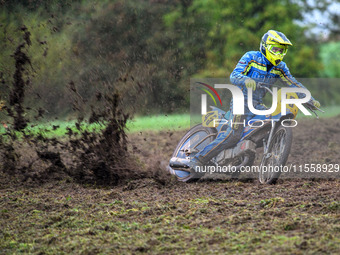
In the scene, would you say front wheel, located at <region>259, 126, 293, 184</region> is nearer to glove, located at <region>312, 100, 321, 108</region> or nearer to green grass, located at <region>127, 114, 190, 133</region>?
glove, located at <region>312, 100, 321, 108</region>

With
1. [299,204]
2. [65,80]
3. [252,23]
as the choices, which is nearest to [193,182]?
[299,204]

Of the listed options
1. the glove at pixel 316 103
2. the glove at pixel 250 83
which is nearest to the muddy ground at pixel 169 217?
the glove at pixel 316 103

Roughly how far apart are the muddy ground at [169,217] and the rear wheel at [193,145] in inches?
9.2

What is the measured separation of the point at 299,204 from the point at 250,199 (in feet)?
2.40

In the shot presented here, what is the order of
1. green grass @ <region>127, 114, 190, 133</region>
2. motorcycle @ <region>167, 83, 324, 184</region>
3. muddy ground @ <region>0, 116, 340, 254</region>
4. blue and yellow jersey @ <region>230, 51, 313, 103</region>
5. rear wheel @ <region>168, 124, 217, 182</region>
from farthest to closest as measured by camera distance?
1. green grass @ <region>127, 114, 190, 133</region>
2. rear wheel @ <region>168, 124, 217, 182</region>
3. blue and yellow jersey @ <region>230, 51, 313, 103</region>
4. motorcycle @ <region>167, 83, 324, 184</region>
5. muddy ground @ <region>0, 116, 340, 254</region>

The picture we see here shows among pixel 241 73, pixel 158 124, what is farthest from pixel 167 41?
pixel 241 73

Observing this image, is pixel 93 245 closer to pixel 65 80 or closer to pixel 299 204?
pixel 299 204

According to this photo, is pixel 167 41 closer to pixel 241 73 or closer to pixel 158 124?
pixel 158 124

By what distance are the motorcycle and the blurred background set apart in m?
7.77

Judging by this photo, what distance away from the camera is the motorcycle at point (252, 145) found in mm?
7700

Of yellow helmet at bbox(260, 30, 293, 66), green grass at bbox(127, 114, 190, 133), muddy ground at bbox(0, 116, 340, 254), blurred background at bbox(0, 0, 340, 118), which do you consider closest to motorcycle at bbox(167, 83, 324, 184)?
muddy ground at bbox(0, 116, 340, 254)

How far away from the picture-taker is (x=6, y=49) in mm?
11711

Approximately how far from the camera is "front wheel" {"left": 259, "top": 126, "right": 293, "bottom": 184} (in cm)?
759

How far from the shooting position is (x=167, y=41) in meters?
25.3
